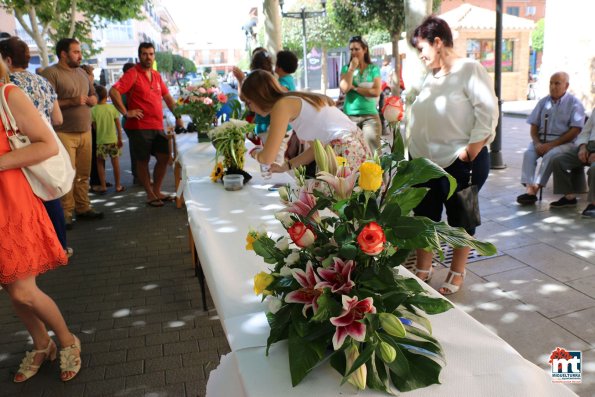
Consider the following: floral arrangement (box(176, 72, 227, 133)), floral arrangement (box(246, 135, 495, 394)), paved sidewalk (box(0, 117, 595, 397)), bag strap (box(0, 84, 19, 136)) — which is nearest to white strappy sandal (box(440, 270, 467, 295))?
paved sidewalk (box(0, 117, 595, 397))

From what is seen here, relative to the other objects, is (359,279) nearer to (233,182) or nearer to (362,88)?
(233,182)

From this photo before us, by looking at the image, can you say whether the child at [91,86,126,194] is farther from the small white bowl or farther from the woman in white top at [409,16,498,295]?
the woman in white top at [409,16,498,295]

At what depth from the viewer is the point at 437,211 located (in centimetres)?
321

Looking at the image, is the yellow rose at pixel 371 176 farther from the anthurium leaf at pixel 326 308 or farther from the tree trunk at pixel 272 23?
the tree trunk at pixel 272 23

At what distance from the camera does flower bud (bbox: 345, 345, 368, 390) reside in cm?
115

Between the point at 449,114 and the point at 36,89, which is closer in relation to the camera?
the point at 449,114

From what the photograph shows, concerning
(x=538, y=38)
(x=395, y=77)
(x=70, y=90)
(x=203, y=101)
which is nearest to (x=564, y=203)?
(x=203, y=101)

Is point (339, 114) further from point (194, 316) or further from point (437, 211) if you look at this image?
point (194, 316)

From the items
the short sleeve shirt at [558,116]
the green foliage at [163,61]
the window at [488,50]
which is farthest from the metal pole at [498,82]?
the green foliage at [163,61]

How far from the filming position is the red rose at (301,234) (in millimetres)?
1183

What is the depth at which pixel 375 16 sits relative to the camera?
48.1ft

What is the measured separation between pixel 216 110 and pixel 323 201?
3.93m

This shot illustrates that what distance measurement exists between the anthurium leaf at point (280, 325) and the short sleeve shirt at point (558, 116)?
507cm

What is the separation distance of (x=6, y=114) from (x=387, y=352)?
2005 millimetres
